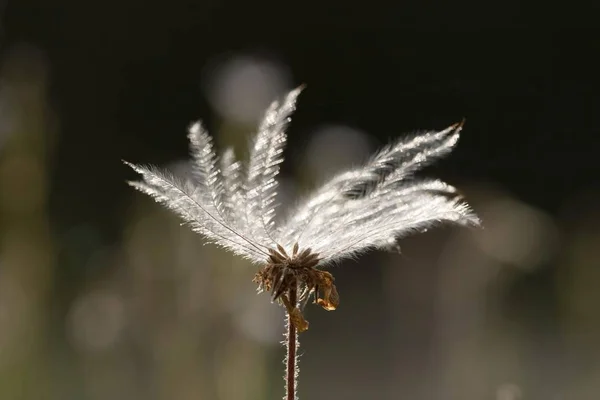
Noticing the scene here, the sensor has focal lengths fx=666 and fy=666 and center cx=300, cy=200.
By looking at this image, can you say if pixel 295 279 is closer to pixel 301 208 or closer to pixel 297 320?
pixel 297 320

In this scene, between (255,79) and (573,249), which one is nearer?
(255,79)

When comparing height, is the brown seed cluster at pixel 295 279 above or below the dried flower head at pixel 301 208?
below

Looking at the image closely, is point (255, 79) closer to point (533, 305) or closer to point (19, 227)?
point (19, 227)

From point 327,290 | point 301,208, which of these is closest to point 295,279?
point 327,290

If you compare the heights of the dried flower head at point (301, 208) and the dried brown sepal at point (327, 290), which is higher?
the dried flower head at point (301, 208)

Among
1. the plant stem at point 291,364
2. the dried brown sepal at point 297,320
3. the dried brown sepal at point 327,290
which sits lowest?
the plant stem at point 291,364

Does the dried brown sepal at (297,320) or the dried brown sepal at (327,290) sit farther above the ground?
the dried brown sepal at (327,290)

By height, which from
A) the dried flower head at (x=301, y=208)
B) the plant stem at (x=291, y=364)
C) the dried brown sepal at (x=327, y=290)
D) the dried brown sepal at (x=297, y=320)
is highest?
the dried flower head at (x=301, y=208)

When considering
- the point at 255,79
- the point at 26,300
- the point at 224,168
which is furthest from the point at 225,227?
the point at 26,300
